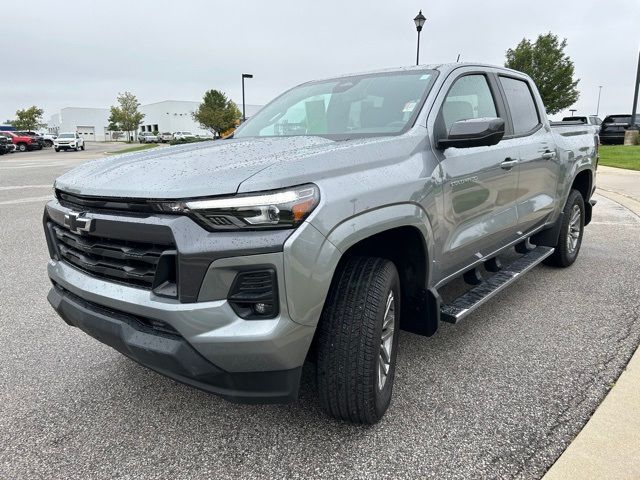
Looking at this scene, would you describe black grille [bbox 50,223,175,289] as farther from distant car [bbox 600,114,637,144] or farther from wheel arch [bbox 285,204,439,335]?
distant car [bbox 600,114,637,144]


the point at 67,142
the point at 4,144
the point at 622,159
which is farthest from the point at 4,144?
the point at 622,159

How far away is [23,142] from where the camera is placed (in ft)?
127

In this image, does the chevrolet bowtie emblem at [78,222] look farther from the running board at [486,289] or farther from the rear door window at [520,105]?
the rear door window at [520,105]

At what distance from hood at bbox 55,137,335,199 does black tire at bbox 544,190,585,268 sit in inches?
123

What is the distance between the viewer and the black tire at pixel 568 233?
184 inches

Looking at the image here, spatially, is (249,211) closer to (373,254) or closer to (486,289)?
(373,254)

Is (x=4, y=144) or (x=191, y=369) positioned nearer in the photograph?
(x=191, y=369)

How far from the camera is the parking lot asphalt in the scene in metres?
2.12

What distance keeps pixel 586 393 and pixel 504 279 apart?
102 centimetres

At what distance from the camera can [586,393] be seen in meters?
2.61

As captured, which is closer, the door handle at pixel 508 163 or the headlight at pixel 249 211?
the headlight at pixel 249 211

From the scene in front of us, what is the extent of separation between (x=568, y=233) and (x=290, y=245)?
3906 mm

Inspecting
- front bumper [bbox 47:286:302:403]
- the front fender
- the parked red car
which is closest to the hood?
the front fender

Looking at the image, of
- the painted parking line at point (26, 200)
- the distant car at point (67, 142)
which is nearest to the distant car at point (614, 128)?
the painted parking line at point (26, 200)
